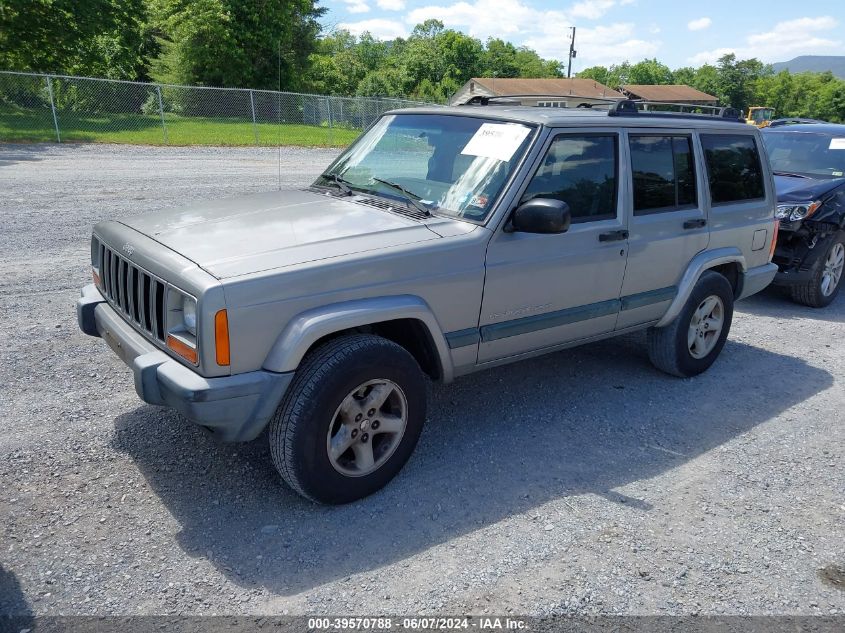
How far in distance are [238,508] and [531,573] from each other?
58.3 inches

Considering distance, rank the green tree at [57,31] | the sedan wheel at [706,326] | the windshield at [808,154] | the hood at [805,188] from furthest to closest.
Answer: the green tree at [57,31] → the windshield at [808,154] → the hood at [805,188] → the sedan wheel at [706,326]

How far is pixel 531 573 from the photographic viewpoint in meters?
3.10

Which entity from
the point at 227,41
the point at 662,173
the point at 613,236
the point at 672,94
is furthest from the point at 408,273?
the point at 672,94

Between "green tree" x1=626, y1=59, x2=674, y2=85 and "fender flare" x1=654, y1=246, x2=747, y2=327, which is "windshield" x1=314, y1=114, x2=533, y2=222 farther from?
"green tree" x1=626, y1=59, x2=674, y2=85

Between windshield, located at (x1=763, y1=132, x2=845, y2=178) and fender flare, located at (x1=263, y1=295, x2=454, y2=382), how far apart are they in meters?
6.96

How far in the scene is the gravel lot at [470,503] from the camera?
9.68ft

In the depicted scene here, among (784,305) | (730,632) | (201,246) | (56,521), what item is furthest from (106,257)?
(784,305)

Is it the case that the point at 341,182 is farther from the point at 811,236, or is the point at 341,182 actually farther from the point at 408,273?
the point at 811,236

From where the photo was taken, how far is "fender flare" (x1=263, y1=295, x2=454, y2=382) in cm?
311

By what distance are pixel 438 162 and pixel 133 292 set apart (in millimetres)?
1946

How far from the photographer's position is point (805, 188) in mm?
7844

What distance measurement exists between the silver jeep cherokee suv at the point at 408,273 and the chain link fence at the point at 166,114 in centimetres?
1601

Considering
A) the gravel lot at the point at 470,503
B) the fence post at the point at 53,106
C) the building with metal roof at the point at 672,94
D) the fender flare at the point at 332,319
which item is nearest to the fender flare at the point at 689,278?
the gravel lot at the point at 470,503

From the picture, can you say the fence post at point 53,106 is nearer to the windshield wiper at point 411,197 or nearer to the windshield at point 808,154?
the windshield at point 808,154
